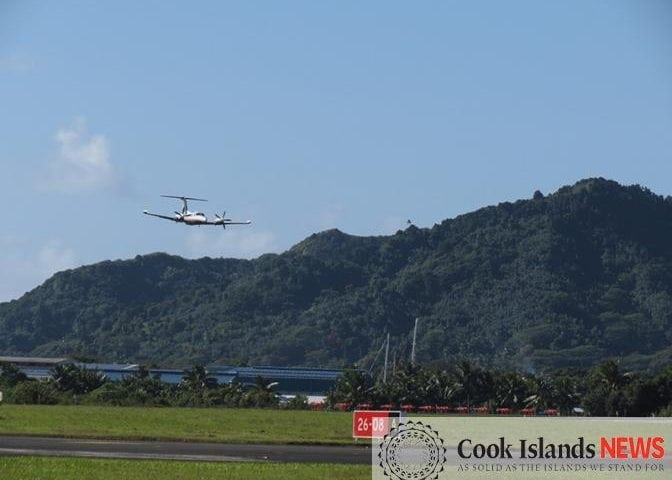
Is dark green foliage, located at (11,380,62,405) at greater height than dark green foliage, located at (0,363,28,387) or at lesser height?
lesser

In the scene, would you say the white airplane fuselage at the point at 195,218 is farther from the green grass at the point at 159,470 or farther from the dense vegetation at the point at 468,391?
the dense vegetation at the point at 468,391

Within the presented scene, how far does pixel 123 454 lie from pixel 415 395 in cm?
8464

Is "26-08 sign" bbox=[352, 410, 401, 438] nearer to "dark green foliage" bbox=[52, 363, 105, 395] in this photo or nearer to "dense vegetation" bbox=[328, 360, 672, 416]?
"dense vegetation" bbox=[328, 360, 672, 416]

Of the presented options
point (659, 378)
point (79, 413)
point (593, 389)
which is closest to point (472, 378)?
point (593, 389)

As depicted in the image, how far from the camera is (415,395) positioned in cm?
13425

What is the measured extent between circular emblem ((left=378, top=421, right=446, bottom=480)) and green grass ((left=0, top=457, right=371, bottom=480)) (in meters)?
1.04

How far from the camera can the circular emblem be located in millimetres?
41469

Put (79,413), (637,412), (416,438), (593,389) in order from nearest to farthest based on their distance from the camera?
(416,438) → (79,413) → (637,412) → (593,389)

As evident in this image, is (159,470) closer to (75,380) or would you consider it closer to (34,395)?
(34,395)

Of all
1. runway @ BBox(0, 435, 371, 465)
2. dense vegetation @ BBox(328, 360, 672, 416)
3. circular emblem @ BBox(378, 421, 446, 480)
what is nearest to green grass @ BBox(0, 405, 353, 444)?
runway @ BBox(0, 435, 371, 465)

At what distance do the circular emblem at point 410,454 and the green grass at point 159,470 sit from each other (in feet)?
3.42

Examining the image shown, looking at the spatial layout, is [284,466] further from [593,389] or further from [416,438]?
[593,389]

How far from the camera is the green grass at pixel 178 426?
211ft

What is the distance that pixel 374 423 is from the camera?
189 ft
